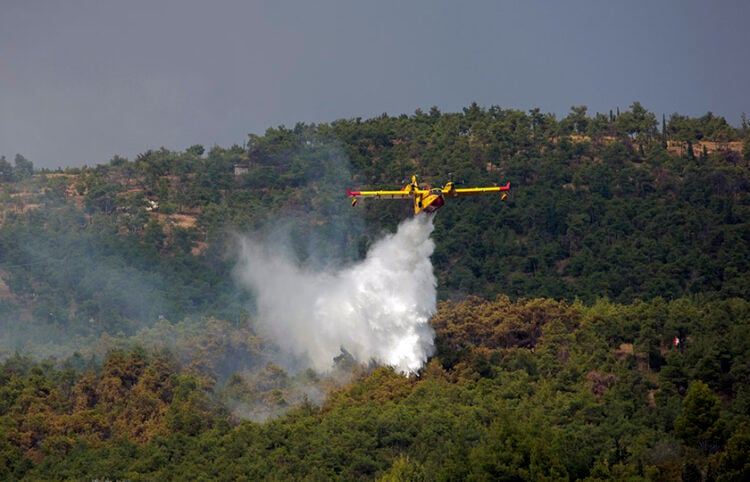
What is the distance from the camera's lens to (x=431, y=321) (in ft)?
332

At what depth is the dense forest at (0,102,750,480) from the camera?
265 ft

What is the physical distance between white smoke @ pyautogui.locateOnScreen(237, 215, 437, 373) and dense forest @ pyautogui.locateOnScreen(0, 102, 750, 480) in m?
1.65

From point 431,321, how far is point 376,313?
138 inches

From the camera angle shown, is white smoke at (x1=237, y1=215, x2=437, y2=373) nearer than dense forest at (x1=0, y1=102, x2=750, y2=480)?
No

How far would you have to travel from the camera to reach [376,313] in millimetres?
101125

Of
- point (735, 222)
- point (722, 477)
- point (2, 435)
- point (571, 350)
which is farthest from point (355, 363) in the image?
point (735, 222)

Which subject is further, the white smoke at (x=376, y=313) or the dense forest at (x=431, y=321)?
the white smoke at (x=376, y=313)

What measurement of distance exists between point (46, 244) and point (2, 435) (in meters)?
48.3

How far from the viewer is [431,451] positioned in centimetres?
8050

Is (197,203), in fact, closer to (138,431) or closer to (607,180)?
(607,180)

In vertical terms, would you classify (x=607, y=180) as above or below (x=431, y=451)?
above

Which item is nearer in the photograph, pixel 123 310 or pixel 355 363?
pixel 355 363

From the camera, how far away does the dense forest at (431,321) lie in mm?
80625

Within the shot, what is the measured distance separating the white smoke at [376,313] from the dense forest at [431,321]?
1649 mm
